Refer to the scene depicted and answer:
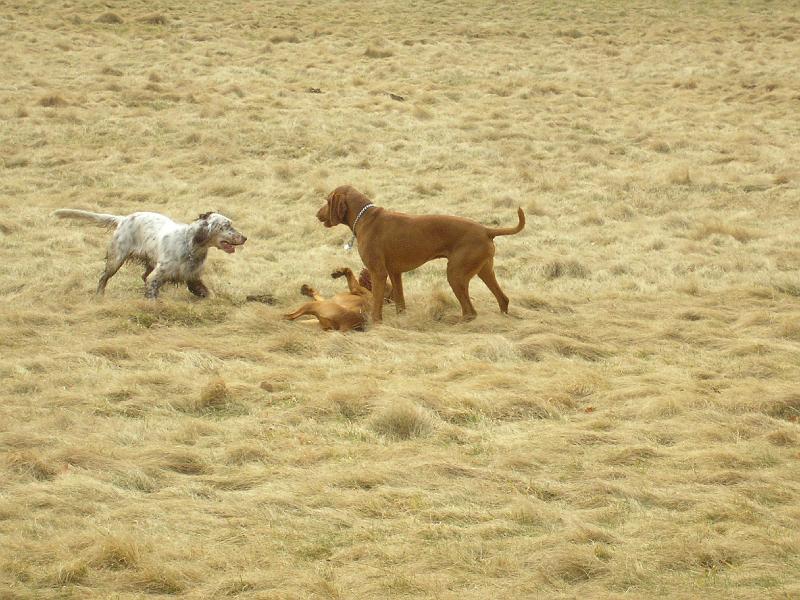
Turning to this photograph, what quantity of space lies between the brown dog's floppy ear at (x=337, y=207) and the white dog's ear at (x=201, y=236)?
1211mm

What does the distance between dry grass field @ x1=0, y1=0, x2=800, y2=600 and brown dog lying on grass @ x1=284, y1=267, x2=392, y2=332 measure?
0.32 metres

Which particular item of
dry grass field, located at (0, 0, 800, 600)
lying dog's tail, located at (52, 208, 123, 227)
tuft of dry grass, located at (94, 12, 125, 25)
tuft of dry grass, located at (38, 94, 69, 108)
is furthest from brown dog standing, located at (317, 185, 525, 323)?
tuft of dry grass, located at (94, 12, 125, 25)

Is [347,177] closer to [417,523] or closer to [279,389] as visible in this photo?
[279,389]

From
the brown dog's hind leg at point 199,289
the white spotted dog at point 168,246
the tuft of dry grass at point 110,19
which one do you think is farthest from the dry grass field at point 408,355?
the tuft of dry grass at point 110,19

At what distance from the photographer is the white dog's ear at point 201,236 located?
9992 mm

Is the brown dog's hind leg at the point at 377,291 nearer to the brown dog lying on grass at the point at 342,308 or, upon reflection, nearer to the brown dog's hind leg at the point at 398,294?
the brown dog lying on grass at the point at 342,308

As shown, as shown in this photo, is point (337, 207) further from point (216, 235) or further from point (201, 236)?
point (201, 236)

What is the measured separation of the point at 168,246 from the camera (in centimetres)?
995

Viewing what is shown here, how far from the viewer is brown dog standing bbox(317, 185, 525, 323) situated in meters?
9.34

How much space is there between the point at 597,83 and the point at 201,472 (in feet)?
57.9

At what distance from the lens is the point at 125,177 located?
14.8 m

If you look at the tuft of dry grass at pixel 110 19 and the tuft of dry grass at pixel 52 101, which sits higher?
the tuft of dry grass at pixel 110 19

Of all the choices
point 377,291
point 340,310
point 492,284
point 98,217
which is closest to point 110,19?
point 98,217

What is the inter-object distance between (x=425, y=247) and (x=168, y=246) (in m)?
2.52
